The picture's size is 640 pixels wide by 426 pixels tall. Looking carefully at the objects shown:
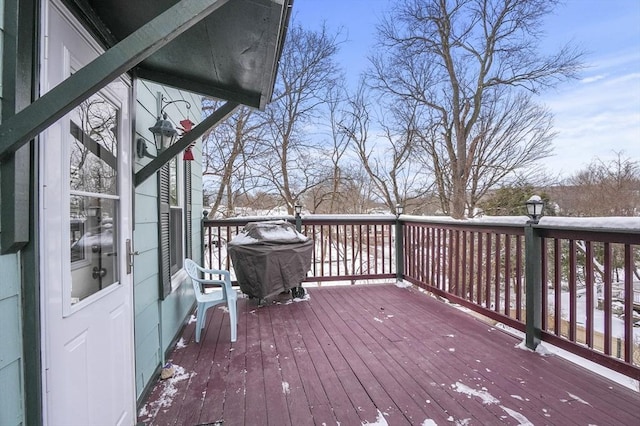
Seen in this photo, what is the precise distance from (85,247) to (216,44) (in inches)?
46.9

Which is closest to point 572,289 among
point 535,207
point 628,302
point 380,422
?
point 628,302

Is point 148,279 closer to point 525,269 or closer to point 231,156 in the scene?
point 525,269

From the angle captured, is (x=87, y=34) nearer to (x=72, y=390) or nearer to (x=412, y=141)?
(x=72, y=390)

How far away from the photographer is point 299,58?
1005 centimetres

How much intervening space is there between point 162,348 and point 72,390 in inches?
51.8

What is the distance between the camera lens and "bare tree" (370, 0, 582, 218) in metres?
8.41

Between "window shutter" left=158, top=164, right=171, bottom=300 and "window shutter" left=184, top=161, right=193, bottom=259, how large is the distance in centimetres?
73

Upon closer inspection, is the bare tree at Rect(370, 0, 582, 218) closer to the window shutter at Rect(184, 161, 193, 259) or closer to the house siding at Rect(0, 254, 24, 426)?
the window shutter at Rect(184, 161, 193, 259)

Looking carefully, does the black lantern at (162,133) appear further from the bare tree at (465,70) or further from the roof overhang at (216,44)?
the bare tree at (465,70)

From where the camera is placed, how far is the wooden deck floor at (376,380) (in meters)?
1.81

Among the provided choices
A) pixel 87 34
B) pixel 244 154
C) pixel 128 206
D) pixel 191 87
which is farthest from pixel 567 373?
pixel 244 154

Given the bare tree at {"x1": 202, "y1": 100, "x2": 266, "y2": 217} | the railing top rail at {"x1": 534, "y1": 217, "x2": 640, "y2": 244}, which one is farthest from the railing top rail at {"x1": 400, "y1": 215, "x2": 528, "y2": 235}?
the bare tree at {"x1": 202, "y1": 100, "x2": 266, "y2": 217}

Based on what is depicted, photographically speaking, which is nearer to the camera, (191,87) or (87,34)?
(87,34)

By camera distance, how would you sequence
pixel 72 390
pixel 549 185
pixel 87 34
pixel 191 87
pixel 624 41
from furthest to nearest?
pixel 549 185
pixel 624 41
pixel 191 87
pixel 87 34
pixel 72 390
